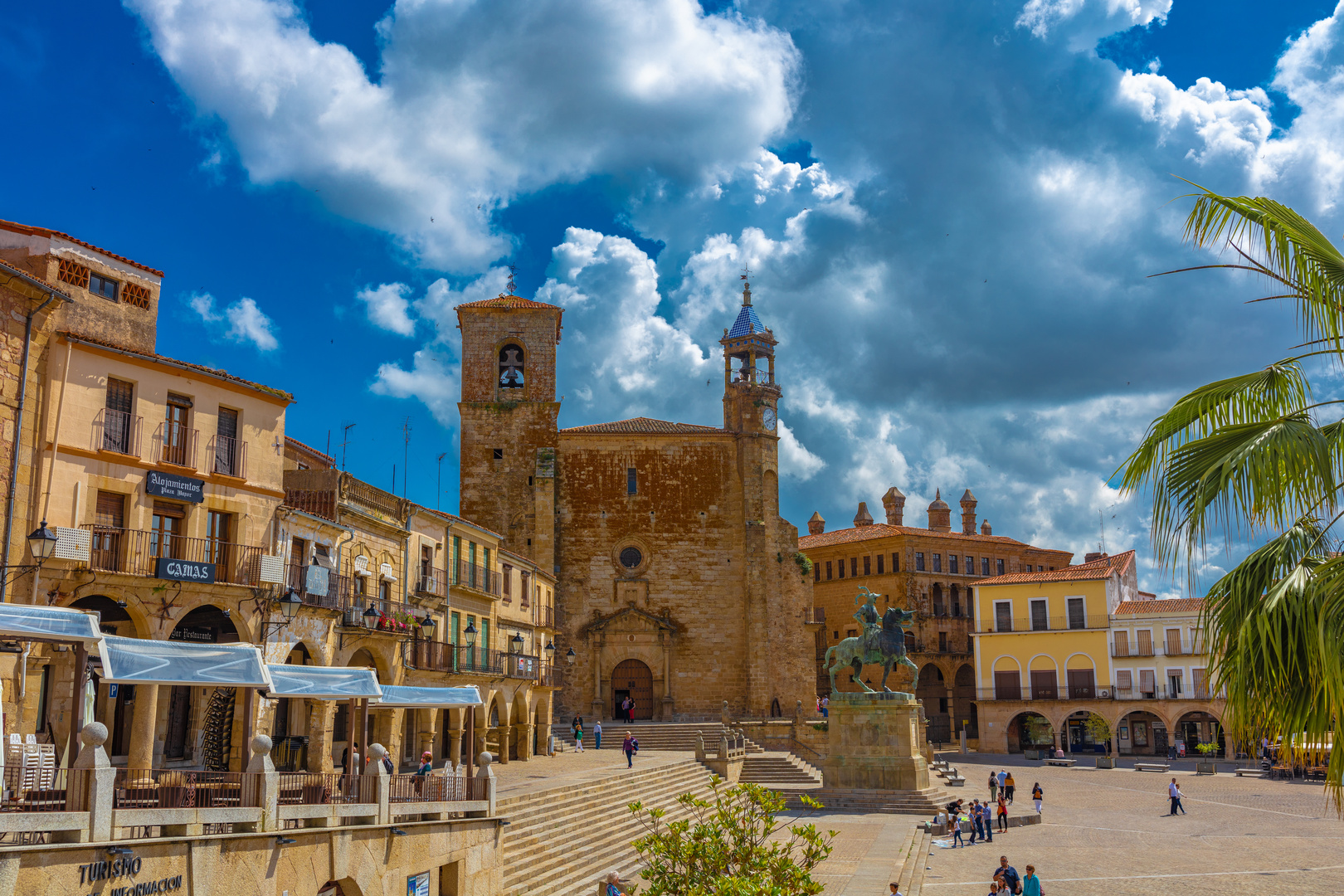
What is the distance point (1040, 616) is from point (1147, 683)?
21.2 feet

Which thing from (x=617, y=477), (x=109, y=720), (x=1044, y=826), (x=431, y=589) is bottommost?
(x=1044, y=826)

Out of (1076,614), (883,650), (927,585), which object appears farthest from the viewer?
(927,585)

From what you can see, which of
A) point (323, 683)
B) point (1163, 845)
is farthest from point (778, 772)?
point (323, 683)

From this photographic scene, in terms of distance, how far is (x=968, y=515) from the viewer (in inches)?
3071

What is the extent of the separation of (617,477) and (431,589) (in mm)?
22058

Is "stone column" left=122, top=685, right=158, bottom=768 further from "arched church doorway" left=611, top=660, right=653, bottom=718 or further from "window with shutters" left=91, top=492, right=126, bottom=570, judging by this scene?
"arched church doorway" left=611, top=660, right=653, bottom=718

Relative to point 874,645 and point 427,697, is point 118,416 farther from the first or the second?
point 874,645

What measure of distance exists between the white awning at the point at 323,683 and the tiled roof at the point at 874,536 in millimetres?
51199

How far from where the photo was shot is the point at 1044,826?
3031 cm

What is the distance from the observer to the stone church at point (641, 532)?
51.4 meters

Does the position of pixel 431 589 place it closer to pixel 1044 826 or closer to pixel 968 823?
pixel 968 823

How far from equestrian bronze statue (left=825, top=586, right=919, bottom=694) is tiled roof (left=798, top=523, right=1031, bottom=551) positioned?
31992mm

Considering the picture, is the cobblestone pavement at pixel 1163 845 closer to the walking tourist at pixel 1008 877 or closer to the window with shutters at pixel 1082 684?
the walking tourist at pixel 1008 877

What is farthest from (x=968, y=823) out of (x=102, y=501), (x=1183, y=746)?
(x=1183, y=746)
